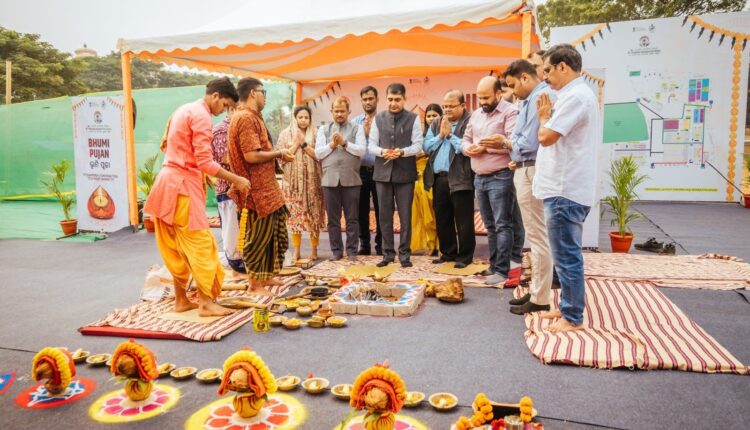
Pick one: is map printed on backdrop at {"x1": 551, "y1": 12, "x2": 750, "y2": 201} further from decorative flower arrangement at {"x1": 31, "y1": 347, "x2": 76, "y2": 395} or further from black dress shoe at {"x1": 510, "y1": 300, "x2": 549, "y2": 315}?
decorative flower arrangement at {"x1": 31, "y1": 347, "x2": 76, "y2": 395}

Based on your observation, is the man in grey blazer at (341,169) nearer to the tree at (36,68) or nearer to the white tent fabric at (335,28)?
the white tent fabric at (335,28)

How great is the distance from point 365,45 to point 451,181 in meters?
3.12

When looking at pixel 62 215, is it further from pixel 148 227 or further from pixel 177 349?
pixel 177 349

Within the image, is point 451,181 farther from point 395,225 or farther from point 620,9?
point 620,9

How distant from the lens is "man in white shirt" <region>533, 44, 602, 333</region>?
2.94 metres

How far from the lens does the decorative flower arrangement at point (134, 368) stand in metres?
2.33

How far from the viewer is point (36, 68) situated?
16.6 meters

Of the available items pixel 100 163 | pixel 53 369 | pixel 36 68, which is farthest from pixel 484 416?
pixel 36 68

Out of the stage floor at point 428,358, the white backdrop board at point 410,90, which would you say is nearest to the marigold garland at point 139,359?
the stage floor at point 428,358

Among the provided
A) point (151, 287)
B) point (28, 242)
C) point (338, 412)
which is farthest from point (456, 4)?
point (28, 242)

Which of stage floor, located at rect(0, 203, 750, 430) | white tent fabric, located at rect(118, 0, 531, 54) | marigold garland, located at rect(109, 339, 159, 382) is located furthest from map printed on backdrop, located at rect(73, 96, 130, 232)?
marigold garland, located at rect(109, 339, 159, 382)

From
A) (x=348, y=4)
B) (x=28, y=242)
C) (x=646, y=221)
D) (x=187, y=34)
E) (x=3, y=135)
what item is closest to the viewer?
(x=348, y=4)

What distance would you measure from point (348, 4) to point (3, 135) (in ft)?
28.9

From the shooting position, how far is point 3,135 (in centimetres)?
1065
